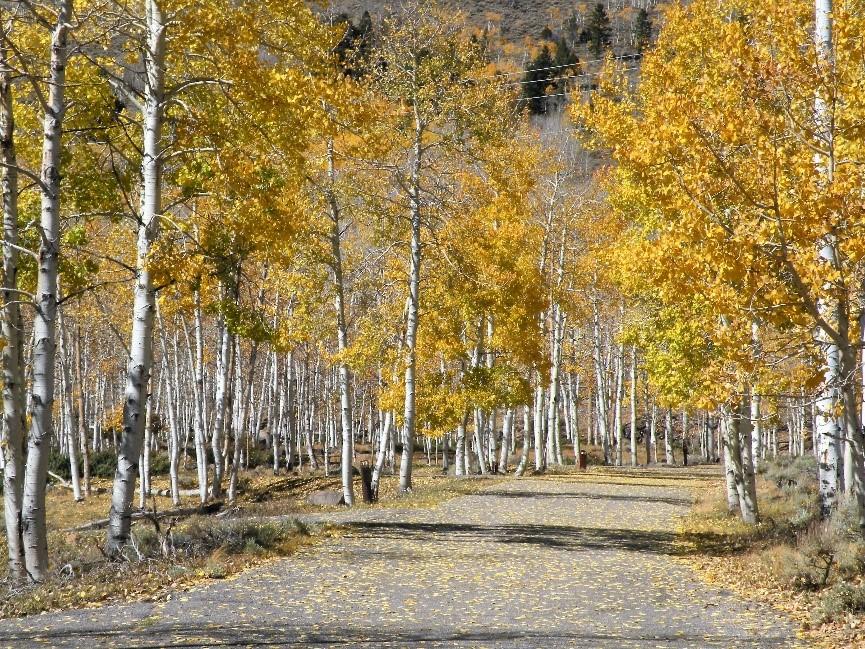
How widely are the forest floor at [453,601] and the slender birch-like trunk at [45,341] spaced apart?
60.8 inches

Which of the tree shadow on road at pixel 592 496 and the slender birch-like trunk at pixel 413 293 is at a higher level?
the slender birch-like trunk at pixel 413 293

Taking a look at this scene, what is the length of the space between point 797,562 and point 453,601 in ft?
13.9

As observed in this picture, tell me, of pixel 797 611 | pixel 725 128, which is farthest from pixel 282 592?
pixel 725 128

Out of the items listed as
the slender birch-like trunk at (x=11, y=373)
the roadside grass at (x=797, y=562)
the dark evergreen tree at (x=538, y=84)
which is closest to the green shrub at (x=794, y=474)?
the roadside grass at (x=797, y=562)

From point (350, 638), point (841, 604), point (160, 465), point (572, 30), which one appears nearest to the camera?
point (350, 638)

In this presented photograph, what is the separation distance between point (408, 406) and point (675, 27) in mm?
11093

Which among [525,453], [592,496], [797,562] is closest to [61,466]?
[525,453]

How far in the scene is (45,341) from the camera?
9.46 meters

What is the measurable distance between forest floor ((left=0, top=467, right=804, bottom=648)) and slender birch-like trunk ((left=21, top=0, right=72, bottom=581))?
1.55 metres

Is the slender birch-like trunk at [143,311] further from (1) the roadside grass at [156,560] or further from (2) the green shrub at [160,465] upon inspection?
(2) the green shrub at [160,465]

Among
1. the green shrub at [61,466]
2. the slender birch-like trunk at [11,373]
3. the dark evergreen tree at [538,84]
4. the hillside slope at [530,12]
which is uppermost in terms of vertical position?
the hillside slope at [530,12]

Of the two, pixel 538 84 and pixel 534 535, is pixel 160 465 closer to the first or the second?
pixel 534 535

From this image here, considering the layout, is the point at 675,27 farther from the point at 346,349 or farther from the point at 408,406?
the point at 408,406

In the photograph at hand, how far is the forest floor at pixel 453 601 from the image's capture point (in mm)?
7672
